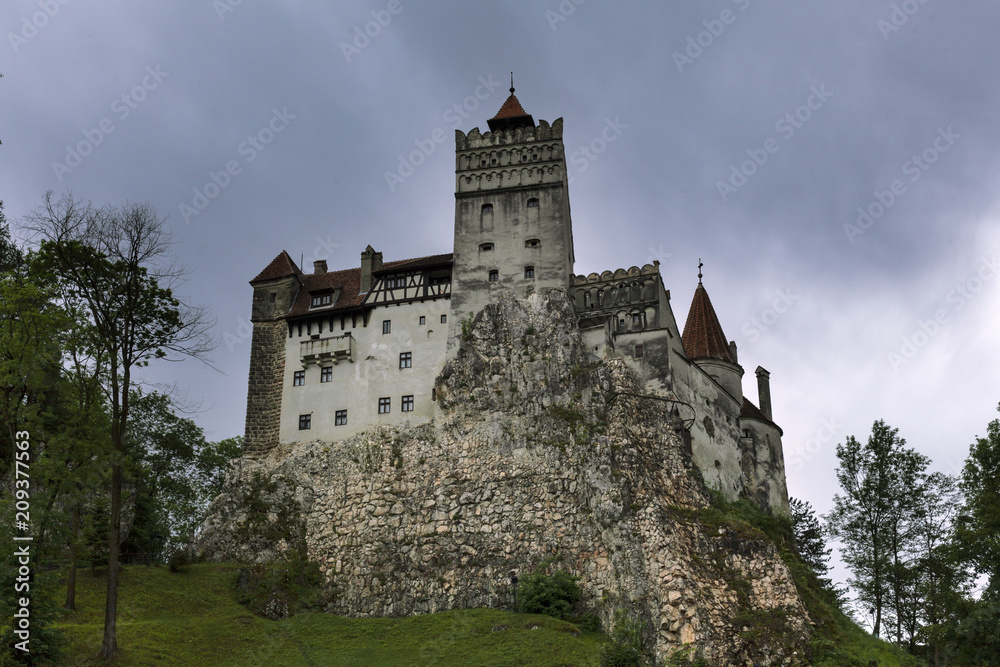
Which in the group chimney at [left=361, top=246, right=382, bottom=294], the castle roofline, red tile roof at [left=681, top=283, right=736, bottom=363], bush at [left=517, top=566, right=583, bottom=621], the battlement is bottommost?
bush at [left=517, top=566, right=583, bottom=621]

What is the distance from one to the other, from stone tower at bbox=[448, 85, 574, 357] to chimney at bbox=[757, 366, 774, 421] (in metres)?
15.1

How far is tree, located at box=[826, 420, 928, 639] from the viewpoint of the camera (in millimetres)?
49719

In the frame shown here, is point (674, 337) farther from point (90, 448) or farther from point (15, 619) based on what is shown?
point (15, 619)

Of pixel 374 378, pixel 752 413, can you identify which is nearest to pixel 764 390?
pixel 752 413

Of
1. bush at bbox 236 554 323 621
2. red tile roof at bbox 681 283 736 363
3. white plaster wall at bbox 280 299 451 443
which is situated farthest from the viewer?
red tile roof at bbox 681 283 736 363

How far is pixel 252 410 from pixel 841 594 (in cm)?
3570

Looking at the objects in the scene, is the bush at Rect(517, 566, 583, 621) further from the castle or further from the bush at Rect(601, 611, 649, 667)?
the castle

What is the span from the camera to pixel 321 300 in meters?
60.7

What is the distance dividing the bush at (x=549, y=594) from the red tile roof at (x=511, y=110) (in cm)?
3156

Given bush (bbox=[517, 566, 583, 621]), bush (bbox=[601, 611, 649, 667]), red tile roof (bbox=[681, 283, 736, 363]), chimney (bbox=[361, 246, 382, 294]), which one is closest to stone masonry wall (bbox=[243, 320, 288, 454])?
chimney (bbox=[361, 246, 382, 294])

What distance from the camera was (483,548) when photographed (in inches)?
1912

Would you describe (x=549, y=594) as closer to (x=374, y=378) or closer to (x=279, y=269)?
(x=374, y=378)

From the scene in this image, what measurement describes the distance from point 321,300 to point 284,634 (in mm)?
22724

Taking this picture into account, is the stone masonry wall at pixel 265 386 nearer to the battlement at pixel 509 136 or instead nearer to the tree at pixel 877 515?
the battlement at pixel 509 136
